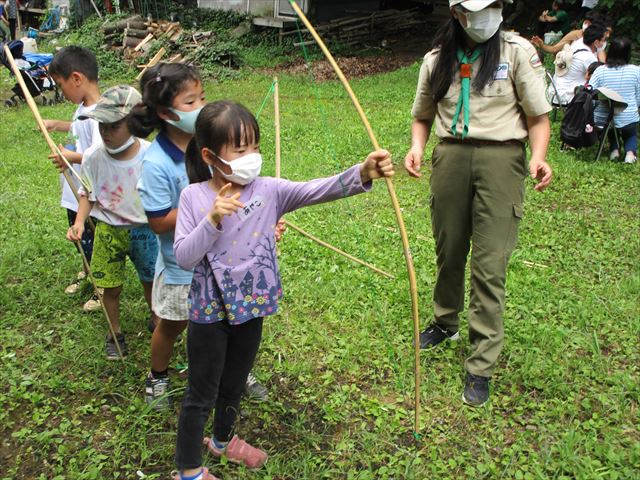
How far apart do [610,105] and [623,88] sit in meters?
0.25

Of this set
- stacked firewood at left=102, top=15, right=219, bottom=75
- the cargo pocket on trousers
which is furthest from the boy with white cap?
stacked firewood at left=102, top=15, right=219, bottom=75

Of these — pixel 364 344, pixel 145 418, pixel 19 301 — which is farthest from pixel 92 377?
pixel 364 344

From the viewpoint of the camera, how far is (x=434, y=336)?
3584mm

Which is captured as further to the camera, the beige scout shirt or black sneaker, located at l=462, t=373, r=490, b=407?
black sneaker, located at l=462, t=373, r=490, b=407

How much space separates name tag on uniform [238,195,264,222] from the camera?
2240 millimetres

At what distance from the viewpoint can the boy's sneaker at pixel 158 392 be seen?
304cm

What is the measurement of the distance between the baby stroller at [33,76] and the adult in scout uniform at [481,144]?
1012 cm

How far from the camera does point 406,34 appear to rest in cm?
1722

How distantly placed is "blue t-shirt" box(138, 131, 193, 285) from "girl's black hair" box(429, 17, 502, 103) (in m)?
1.33

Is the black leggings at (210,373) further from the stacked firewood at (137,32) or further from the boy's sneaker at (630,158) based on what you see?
the stacked firewood at (137,32)

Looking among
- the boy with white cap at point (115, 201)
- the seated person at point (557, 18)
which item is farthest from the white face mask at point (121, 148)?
the seated person at point (557, 18)

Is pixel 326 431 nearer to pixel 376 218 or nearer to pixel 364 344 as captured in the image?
pixel 364 344

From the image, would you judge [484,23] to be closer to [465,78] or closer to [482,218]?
[465,78]

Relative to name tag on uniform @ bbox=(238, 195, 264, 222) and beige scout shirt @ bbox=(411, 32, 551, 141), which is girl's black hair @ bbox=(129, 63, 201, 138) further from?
beige scout shirt @ bbox=(411, 32, 551, 141)
